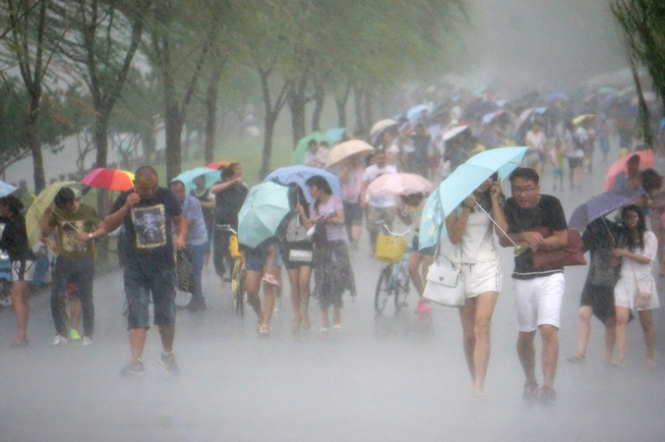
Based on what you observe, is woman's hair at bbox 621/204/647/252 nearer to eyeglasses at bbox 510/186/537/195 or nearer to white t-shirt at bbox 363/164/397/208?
eyeglasses at bbox 510/186/537/195

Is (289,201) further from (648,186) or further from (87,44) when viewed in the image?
(87,44)

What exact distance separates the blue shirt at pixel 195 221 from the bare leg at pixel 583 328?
197 inches

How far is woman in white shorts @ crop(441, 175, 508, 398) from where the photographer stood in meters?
7.43

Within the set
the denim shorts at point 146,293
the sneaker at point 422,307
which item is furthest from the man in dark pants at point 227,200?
the denim shorts at point 146,293

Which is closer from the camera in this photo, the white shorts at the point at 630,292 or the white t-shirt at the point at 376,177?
the white shorts at the point at 630,292

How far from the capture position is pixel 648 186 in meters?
11.6

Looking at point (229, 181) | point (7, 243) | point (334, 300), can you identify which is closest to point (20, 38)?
Result: point (229, 181)

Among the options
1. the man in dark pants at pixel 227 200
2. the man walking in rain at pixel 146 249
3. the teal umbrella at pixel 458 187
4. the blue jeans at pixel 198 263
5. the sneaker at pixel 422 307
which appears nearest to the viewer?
the teal umbrella at pixel 458 187

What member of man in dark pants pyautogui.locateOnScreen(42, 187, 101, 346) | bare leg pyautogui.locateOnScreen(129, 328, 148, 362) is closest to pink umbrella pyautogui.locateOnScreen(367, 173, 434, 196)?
man in dark pants pyautogui.locateOnScreen(42, 187, 101, 346)

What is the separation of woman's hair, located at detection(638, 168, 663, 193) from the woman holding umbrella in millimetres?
3143

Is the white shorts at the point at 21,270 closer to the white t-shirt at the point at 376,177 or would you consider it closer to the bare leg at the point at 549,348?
the bare leg at the point at 549,348

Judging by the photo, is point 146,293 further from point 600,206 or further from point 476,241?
point 600,206

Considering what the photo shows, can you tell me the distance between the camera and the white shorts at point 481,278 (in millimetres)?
7492

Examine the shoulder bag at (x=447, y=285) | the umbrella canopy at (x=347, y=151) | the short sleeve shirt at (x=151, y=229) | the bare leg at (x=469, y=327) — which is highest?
the umbrella canopy at (x=347, y=151)
